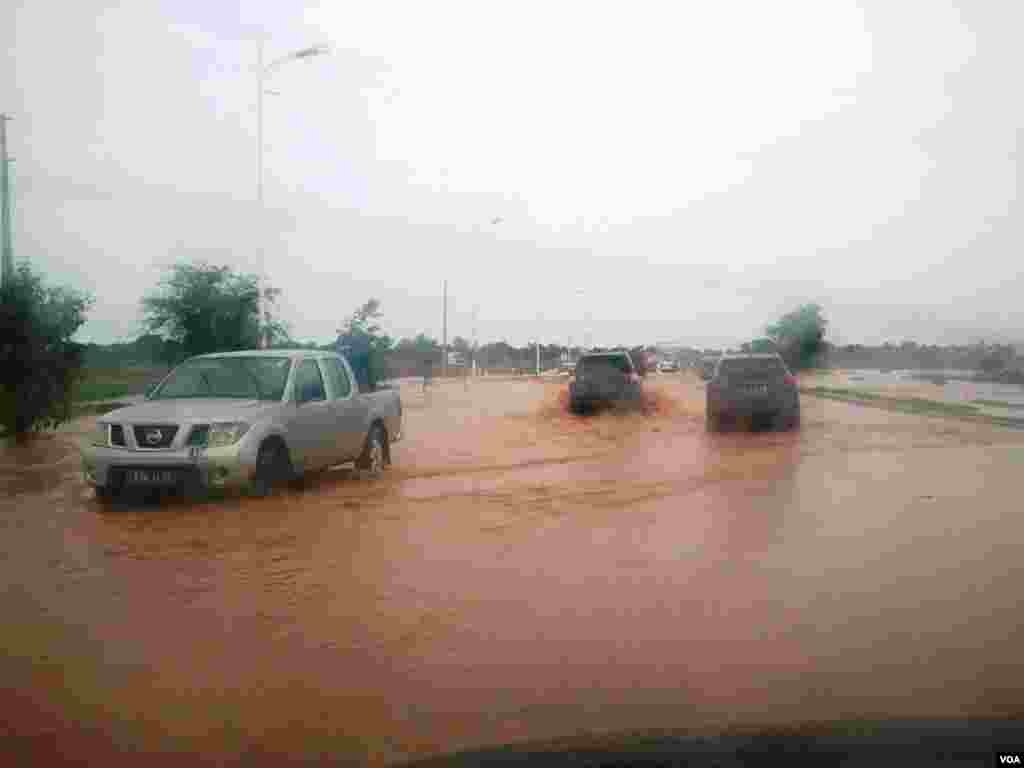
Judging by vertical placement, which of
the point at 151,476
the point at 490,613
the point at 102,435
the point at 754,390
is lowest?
the point at 490,613

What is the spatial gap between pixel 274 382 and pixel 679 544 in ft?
17.1

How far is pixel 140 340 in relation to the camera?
86.5 ft

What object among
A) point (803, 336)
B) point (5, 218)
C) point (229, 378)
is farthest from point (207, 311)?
point (803, 336)

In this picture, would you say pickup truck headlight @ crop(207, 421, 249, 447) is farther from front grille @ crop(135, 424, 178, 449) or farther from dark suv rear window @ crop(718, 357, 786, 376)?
dark suv rear window @ crop(718, 357, 786, 376)

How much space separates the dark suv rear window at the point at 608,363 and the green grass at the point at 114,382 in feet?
36.8

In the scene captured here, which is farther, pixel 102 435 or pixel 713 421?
pixel 713 421

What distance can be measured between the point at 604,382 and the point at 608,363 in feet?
2.52

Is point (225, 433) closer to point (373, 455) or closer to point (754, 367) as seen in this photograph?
point (373, 455)

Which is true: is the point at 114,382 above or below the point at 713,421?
below

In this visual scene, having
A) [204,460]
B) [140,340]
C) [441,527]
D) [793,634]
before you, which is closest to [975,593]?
[793,634]

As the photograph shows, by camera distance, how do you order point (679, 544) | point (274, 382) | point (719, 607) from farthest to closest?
point (274, 382)
point (679, 544)
point (719, 607)

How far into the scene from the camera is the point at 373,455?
1280cm

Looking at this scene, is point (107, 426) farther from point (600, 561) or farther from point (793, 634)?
point (793, 634)

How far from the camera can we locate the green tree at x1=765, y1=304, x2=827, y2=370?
55562 millimetres
